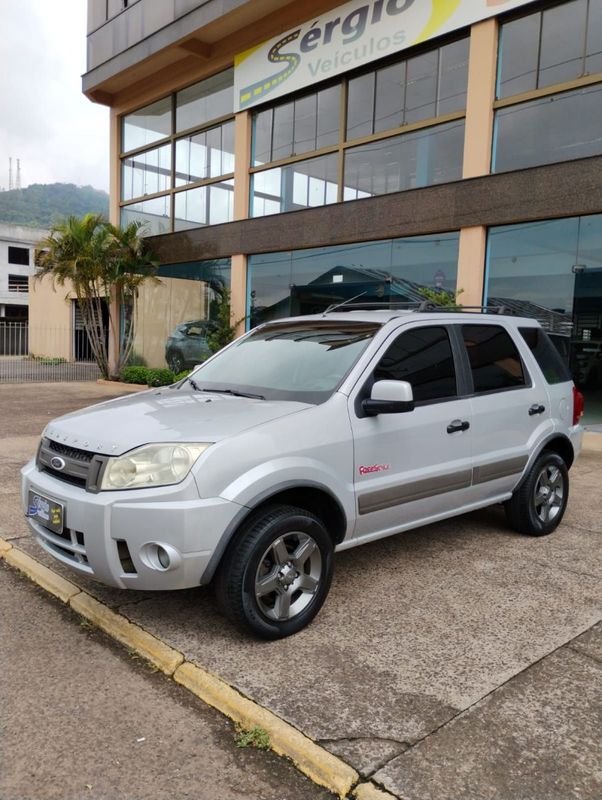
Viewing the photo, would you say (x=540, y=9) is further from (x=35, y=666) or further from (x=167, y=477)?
(x=35, y=666)

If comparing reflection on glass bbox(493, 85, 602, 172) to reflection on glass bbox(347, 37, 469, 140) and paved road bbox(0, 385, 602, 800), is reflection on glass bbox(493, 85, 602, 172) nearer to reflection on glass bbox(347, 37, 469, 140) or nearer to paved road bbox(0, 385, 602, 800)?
reflection on glass bbox(347, 37, 469, 140)

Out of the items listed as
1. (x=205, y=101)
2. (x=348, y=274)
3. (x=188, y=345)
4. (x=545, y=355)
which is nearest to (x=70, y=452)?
(x=545, y=355)

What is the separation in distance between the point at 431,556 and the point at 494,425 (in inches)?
42.0

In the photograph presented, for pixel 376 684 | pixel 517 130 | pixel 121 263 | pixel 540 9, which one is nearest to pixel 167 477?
pixel 376 684

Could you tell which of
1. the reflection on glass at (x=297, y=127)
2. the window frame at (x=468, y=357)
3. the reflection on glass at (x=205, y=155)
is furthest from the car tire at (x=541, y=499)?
the reflection on glass at (x=205, y=155)

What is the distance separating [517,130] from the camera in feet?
36.7

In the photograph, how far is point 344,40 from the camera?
13664mm

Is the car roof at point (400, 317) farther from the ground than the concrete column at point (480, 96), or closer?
closer

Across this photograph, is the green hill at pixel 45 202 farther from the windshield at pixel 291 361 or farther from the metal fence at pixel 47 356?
the windshield at pixel 291 361

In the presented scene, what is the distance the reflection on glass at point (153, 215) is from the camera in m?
18.8

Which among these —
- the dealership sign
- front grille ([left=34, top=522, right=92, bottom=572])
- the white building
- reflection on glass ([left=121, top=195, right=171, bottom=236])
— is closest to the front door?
front grille ([left=34, top=522, right=92, bottom=572])

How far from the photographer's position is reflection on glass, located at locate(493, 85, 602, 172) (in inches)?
407

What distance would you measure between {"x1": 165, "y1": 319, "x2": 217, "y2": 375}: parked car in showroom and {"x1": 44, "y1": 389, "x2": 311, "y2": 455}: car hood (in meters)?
13.0

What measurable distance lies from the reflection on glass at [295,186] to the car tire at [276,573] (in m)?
11.9
